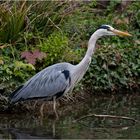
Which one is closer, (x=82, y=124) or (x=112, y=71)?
(x=82, y=124)

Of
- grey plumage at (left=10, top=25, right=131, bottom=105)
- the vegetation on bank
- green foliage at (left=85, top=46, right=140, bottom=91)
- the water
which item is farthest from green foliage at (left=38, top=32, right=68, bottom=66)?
grey plumage at (left=10, top=25, right=131, bottom=105)

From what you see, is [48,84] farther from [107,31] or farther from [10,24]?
[10,24]

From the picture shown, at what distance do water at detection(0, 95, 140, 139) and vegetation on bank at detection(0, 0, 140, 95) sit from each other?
2.03 ft

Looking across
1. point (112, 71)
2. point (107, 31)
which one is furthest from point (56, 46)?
point (107, 31)

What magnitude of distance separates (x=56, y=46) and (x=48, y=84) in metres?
1.48

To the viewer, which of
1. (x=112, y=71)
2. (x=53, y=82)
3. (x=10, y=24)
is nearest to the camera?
(x=53, y=82)

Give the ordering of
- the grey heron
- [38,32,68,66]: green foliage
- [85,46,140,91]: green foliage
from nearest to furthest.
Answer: the grey heron, [38,32,68,66]: green foliage, [85,46,140,91]: green foliage

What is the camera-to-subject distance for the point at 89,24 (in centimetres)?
1288

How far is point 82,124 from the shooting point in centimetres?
920

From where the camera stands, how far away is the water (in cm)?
855

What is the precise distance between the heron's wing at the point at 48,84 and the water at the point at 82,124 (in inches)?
15.5

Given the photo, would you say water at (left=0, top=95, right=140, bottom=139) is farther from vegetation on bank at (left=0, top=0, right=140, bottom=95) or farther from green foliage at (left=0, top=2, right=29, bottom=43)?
green foliage at (left=0, top=2, right=29, bottom=43)

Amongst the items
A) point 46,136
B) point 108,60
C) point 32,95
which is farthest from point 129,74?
point 46,136

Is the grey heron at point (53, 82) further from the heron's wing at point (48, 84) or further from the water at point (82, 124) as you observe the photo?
the water at point (82, 124)
